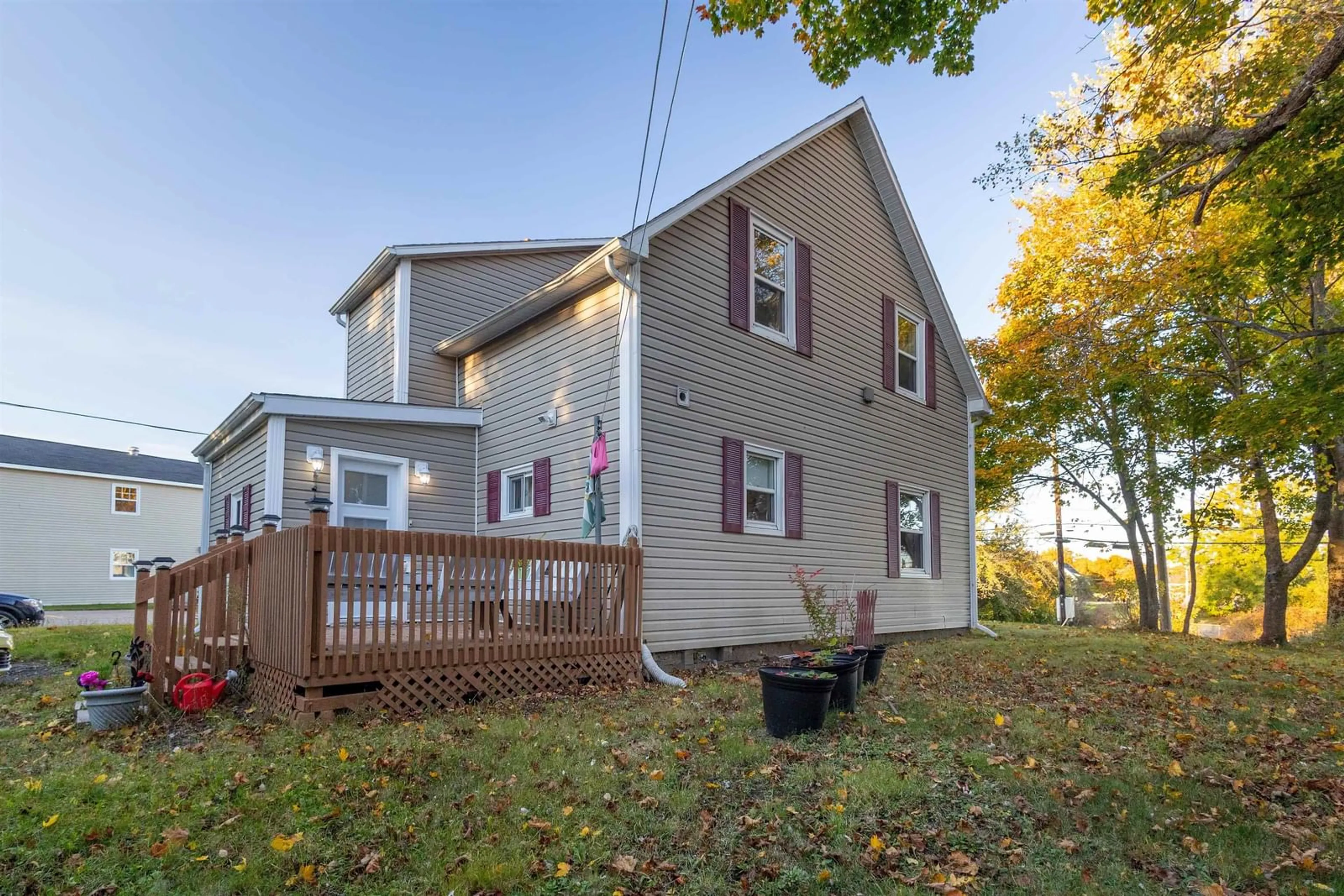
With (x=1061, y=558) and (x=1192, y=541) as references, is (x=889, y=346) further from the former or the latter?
(x=1061, y=558)

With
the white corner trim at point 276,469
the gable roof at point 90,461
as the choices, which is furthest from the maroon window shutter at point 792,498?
the gable roof at point 90,461

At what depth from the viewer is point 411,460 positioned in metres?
9.55

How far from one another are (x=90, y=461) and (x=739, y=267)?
25015mm

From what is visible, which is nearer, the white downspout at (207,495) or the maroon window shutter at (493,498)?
the maroon window shutter at (493,498)

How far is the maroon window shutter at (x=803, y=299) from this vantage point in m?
9.98

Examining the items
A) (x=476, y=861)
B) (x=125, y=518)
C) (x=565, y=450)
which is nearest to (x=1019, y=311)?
(x=565, y=450)

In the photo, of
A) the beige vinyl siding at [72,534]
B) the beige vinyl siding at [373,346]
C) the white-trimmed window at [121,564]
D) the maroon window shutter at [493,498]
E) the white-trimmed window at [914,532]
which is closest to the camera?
the maroon window shutter at [493,498]

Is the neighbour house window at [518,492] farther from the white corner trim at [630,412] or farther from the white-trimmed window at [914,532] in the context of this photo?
the white-trimmed window at [914,532]

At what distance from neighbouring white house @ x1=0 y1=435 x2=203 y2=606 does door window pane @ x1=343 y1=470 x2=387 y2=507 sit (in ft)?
62.1

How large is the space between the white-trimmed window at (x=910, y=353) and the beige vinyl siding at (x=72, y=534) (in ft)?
73.5

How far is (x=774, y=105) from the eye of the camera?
34.2 feet

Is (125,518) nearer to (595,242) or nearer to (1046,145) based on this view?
(595,242)

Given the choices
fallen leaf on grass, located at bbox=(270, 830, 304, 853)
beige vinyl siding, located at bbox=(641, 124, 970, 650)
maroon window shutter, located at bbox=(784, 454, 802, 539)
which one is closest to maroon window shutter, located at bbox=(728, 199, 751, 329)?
beige vinyl siding, located at bbox=(641, 124, 970, 650)

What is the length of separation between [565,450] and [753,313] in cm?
307
